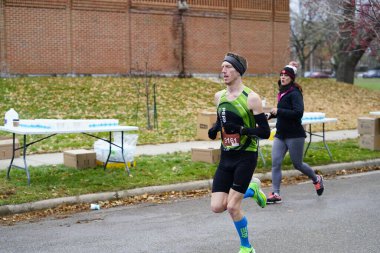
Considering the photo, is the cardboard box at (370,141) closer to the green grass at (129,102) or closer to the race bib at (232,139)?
the green grass at (129,102)

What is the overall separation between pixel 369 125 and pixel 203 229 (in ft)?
27.7

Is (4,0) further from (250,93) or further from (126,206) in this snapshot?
(250,93)

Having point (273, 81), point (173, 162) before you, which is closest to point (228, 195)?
point (173, 162)

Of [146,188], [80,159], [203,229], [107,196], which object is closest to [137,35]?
[80,159]

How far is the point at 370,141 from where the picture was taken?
1467cm

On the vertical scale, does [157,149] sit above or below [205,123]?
below

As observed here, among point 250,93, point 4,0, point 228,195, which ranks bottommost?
point 228,195

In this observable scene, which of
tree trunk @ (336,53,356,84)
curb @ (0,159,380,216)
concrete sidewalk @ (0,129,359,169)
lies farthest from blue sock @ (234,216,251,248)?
tree trunk @ (336,53,356,84)

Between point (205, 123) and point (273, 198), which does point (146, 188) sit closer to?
point (273, 198)

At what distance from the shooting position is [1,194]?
9.07 meters

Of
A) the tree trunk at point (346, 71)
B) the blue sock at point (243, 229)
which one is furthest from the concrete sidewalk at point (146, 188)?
the tree trunk at point (346, 71)

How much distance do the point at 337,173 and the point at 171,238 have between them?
6448 millimetres

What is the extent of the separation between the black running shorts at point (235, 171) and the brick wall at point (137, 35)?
51.6ft

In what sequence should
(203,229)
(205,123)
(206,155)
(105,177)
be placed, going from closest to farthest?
(203,229) < (105,177) < (206,155) < (205,123)
